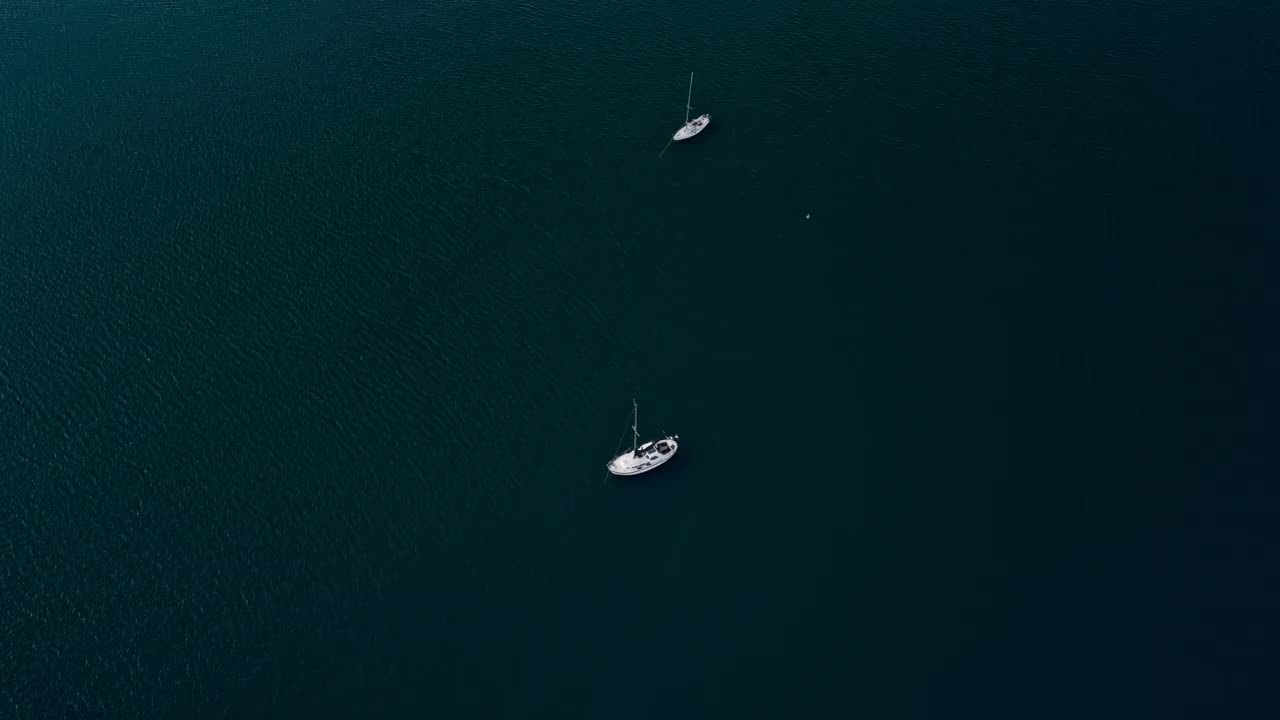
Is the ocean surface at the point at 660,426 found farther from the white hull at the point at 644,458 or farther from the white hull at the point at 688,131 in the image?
the white hull at the point at 688,131

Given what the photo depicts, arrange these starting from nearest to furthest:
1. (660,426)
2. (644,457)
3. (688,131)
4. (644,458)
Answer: (644,458) → (644,457) → (660,426) → (688,131)

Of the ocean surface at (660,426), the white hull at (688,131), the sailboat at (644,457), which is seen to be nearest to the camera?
the ocean surface at (660,426)

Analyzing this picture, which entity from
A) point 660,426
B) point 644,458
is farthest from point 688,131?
point 644,458

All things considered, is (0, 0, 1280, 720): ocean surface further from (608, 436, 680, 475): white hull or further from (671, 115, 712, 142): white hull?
(671, 115, 712, 142): white hull

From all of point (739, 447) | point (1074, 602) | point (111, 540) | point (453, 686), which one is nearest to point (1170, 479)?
point (1074, 602)

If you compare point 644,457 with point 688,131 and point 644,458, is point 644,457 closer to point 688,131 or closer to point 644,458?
Answer: point 644,458

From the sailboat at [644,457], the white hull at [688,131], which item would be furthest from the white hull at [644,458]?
the white hull at [688,131]

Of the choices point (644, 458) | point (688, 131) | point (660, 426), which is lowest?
point (644, 458)
